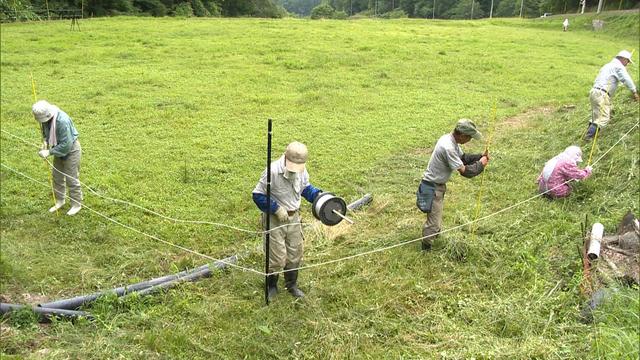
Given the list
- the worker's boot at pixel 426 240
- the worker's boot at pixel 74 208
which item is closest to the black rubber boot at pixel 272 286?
the worker's boot at pixel 426 240

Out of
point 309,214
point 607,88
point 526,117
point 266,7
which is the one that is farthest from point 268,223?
point 266,7

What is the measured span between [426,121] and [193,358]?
9.59 metres

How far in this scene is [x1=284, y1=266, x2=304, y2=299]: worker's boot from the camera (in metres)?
5.80

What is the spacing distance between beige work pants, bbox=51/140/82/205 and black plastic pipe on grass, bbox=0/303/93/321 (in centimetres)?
289

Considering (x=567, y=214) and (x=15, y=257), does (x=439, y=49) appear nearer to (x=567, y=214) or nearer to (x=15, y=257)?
(x=567, y=214)

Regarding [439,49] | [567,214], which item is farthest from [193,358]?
[439,49]

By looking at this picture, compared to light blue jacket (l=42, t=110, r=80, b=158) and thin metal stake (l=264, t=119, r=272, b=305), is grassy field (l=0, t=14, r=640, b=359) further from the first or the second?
light blue jacket (l=42, t=110, r=80, b=158)

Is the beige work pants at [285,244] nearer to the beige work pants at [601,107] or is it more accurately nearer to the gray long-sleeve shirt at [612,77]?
the beige work pants at [601,107]

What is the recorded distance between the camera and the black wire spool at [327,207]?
534cm

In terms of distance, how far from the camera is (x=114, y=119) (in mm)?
12570

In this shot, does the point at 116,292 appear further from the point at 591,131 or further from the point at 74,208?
the point at 591,131

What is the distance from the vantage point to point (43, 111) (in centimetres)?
708

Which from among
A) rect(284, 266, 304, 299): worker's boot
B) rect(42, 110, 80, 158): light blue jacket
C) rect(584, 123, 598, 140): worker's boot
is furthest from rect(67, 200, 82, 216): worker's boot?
rect(584, 123, 598, 140): worker's boot

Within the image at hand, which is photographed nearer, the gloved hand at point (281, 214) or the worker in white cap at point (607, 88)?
the gloved hand at point (281, 214)
